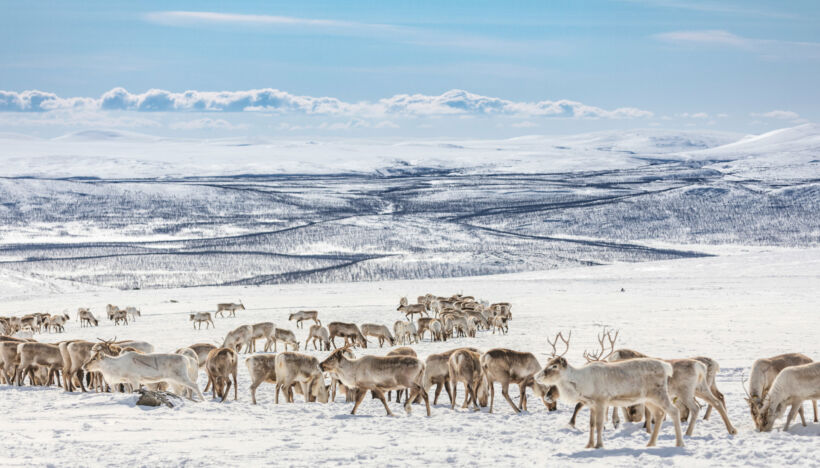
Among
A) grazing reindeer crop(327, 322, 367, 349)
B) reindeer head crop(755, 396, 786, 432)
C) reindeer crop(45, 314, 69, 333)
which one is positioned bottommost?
reindeer crop(45, 314, 69, 333)

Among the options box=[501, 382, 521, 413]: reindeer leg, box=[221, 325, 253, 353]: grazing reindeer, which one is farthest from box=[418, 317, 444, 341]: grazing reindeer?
box=[501, 382, 521, 413]: reindeer leg

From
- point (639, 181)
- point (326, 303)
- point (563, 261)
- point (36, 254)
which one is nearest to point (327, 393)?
point (326, 303)

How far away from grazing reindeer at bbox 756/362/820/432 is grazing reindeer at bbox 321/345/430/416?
5.09 meters

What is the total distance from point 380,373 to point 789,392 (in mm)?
6042

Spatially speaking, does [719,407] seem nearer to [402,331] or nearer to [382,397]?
[382,397]

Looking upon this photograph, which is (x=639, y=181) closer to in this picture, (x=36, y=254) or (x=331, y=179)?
(x=331, y=179)

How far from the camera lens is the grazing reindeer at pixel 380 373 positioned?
1358 cm

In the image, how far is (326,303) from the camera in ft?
122

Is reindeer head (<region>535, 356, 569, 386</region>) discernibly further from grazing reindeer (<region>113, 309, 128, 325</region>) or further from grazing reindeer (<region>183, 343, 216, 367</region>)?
grazing reindeer (<region>113, 309, 128, 325</region>)

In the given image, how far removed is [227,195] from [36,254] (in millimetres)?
51261

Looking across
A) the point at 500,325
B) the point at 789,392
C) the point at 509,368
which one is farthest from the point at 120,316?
the point at 789,392

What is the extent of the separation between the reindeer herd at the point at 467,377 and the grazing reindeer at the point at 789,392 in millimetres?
13

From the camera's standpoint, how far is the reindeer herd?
10.6m

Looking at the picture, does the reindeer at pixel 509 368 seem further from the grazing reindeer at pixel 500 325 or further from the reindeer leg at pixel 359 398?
the grazing reindeer at pixel 500 325
